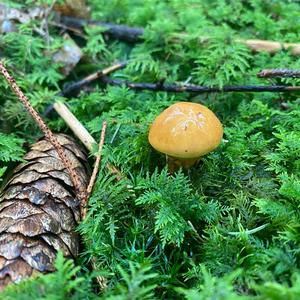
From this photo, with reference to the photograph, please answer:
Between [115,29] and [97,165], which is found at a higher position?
[115,29]

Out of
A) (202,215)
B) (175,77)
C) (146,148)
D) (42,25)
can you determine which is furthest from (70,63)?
(202,215)

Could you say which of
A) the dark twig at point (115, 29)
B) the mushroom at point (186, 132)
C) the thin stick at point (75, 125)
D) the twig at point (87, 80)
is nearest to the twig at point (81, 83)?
the twig at point (87, 80)

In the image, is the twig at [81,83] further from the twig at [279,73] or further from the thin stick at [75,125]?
the twig at [279,73]

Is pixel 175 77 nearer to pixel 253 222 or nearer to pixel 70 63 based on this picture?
pixel 70 63

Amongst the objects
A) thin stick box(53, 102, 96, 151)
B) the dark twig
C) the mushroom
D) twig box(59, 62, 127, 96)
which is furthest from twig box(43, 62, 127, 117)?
the mushroom

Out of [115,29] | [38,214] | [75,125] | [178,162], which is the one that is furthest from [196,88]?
[38,214]

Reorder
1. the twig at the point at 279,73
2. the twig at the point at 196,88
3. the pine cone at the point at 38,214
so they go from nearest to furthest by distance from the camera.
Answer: the pine cone at the point at 38,214
the twig at the point at 279,73
the twig at the point at 196,88

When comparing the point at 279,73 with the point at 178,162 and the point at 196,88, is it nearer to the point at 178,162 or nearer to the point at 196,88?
the point at 196,88
